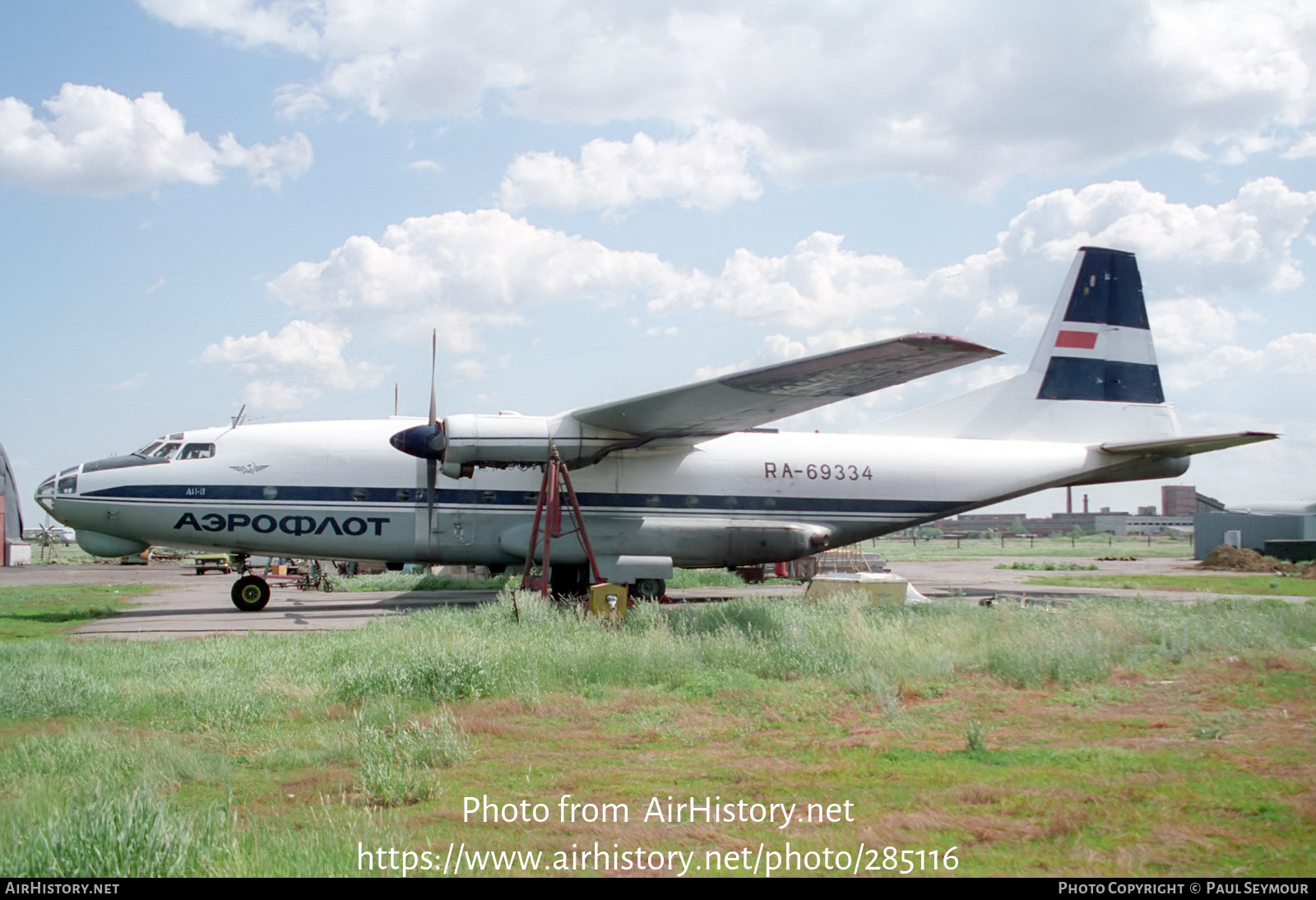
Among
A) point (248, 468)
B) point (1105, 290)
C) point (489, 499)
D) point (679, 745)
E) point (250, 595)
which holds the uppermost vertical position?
point (1105, 290)

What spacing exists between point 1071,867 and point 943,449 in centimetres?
1712

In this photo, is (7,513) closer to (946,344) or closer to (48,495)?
(48,495)

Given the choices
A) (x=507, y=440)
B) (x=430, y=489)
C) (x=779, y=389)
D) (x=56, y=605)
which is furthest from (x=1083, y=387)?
(x=56, y=605)

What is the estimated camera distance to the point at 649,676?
30.3 ft

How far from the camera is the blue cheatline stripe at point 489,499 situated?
17.4 m

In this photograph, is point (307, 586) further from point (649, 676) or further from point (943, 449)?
point (649, 676)

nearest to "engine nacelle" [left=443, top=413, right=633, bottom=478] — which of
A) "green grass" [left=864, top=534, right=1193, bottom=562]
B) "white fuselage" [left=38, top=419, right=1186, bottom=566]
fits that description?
"white fuselage" [left=38, top=419, right=1186, bottom=566]

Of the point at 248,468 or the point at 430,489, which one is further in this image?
the point at 248,468

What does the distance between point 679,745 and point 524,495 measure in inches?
479

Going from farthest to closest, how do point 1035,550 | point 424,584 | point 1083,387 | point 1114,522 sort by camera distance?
point 1114,522 → point 1035,550 → point 424,584 → point 1083,387

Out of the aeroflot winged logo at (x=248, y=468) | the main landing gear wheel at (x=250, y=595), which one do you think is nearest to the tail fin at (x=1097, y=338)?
the aeroflot winged logo at (x=248, y=468)

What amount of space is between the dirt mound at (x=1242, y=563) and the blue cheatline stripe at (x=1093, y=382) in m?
16.0

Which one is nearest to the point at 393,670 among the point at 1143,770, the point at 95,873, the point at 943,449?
the point at 95,873

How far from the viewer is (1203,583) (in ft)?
83.6
